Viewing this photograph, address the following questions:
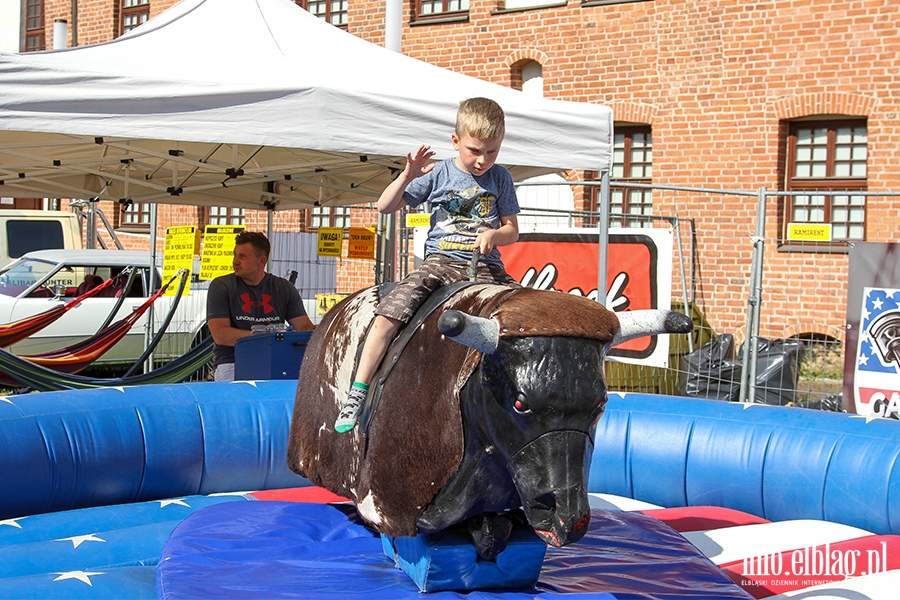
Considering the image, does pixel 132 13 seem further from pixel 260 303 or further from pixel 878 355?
pixel 878 355

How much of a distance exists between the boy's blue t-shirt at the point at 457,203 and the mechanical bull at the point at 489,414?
31cm

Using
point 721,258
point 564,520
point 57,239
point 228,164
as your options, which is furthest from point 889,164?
point 57,239

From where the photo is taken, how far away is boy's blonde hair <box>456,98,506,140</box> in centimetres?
361

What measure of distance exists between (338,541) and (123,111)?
2604 millimetres

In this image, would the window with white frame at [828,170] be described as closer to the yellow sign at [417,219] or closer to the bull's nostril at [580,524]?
the yellow sign at [417,219]

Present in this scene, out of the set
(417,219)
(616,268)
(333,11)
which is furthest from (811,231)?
(333,11)

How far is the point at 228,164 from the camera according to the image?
764 cm

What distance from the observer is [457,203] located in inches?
152

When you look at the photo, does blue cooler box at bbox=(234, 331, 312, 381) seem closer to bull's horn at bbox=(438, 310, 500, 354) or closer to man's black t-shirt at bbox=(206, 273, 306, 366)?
man's black t-shirt at bbox=(206, 273, 306, 366)

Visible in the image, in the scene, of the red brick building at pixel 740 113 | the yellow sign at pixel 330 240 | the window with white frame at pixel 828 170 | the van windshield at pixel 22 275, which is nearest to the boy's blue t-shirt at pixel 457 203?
the yellow sign at pixel 330 240

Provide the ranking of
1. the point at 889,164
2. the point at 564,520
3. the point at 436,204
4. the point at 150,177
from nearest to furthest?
1. the point at 564,520
2. the point at 436,204
3. the point at 150,177
4. the point at 889,164

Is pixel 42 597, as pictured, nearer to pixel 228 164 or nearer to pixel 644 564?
pixel 644 564

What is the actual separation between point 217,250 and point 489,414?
578 cm

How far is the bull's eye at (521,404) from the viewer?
9.91 ft
